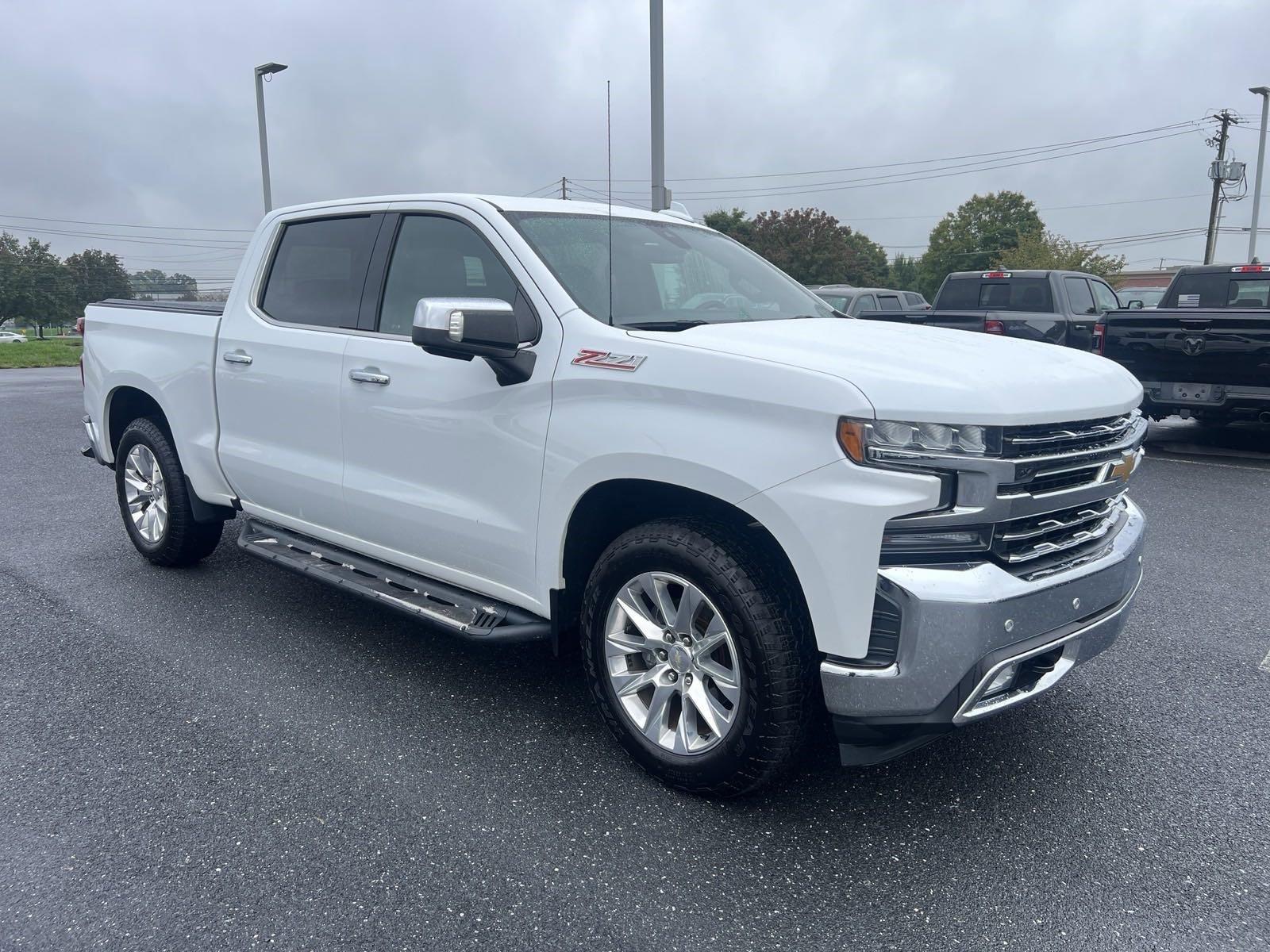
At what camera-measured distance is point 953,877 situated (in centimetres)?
279

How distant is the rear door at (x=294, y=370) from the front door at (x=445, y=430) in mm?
160

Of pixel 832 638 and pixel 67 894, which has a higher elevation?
pixel 832 638

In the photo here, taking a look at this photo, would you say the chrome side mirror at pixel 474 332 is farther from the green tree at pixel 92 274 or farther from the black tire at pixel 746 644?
the green tree at pixel 92 274

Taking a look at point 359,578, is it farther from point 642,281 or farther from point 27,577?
point 27,577

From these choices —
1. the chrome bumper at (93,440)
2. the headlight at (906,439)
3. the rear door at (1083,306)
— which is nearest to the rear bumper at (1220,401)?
the rear door at (1083,306)

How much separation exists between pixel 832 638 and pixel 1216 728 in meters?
1.96

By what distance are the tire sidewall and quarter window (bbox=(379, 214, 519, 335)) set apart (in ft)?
3.71

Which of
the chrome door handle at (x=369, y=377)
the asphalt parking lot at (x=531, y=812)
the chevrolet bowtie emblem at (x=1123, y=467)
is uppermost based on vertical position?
the chrome door handle at (x=369, y=377)

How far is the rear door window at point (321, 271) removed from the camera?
429 centimetres

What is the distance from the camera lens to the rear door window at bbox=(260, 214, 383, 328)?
4.29 metres

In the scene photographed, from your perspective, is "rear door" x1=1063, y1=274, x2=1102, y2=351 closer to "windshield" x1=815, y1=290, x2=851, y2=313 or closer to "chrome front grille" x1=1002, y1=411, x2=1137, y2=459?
"windshield" x1=815, y1=290, x2=851, y2=313

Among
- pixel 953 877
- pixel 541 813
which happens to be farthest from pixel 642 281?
pixel 953 877

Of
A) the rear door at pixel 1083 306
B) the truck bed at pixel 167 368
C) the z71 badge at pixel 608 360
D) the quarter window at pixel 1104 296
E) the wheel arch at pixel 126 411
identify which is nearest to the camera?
the z71 badge at pixel 608 360

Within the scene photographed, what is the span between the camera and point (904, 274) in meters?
98.4
